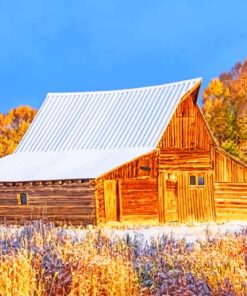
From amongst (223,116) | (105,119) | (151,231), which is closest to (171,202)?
(105,119)

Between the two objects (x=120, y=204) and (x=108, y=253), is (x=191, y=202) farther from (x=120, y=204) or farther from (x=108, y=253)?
(x=108, y=253)

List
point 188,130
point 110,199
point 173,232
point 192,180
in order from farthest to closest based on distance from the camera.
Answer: point 188,130, point 192,180, point 110,199, point 173,232

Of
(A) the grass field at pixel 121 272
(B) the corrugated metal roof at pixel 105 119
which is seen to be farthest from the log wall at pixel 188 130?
(A) the grass field at pixel 121 272

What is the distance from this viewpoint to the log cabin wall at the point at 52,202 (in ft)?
94.6

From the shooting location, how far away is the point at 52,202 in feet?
98.6

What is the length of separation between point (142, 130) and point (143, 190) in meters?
3.63

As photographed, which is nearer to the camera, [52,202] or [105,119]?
[52,202]

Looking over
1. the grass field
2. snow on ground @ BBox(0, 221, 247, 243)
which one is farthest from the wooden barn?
the grass field

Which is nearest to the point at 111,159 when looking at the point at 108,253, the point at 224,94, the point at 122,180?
the point at 122,180

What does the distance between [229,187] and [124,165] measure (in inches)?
263

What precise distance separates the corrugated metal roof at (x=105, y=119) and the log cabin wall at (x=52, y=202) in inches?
178

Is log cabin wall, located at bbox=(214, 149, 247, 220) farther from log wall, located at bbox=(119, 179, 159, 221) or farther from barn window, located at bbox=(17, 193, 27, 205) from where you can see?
barn window, located at bbox=(17, 193, 27, 205)

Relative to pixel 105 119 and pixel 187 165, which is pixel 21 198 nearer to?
pixel 105 119

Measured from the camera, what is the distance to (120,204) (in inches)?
1164
